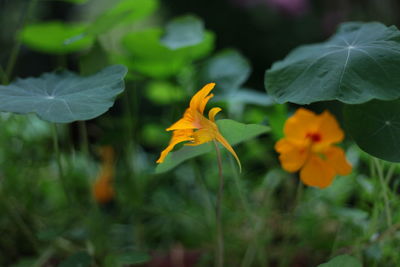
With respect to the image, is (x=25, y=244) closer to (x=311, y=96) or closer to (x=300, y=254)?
(x=300, y=254)

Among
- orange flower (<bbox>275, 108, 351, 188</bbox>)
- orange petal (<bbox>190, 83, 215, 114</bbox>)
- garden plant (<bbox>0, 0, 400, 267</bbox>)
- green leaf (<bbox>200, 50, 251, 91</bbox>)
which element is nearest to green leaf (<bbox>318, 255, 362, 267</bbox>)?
garden plant (<bbox>0, 0, 400, 267</bbox>)

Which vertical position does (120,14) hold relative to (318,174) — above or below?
above

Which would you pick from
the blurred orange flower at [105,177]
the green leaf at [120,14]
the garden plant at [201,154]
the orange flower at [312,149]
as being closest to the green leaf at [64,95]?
the garden plant at [201,154]

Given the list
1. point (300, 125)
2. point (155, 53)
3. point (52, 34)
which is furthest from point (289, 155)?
point (52, 34)

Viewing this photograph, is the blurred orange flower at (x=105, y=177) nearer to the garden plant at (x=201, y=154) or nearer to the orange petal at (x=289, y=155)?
the garden plant at (x=201, y=154)

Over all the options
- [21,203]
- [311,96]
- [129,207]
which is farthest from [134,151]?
[311,96]

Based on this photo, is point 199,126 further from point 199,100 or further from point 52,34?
point 52,34
